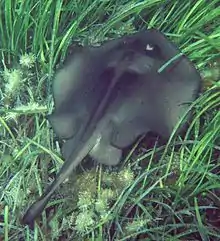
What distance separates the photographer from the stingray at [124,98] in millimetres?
2285

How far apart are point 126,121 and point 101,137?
140 millimetres

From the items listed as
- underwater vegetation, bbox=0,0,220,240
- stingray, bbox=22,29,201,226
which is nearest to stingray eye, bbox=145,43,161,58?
stingray, bbox=22,29,201,226

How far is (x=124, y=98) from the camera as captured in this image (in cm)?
230

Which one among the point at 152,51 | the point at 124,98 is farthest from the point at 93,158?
the point at 152,51

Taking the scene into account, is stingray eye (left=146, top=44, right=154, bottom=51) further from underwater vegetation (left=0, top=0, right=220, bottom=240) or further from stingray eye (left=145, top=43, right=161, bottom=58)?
underwater vegetation (left=0, top=0, right=220, bottom=240)

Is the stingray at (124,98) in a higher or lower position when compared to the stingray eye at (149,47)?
lower

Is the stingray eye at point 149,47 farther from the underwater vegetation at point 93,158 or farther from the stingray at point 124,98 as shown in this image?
the underwater vegetation at point 93,158

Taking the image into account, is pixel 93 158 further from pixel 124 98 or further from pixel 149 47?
pixel 149 47

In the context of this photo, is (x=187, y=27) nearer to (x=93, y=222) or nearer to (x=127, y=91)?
(x=127, y=91)

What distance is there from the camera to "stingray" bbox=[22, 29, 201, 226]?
7.50 ft

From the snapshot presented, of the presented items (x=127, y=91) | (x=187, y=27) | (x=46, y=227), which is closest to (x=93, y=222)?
(x=46, y=227)

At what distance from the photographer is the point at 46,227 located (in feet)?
7.70

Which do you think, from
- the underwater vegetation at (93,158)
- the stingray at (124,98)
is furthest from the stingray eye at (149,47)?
the underwater vegetation at (93,158)

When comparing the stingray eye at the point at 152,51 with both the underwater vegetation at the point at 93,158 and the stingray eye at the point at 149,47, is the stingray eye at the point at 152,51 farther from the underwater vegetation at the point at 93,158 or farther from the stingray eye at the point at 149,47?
the underwater vegetation at the point at 93,158
